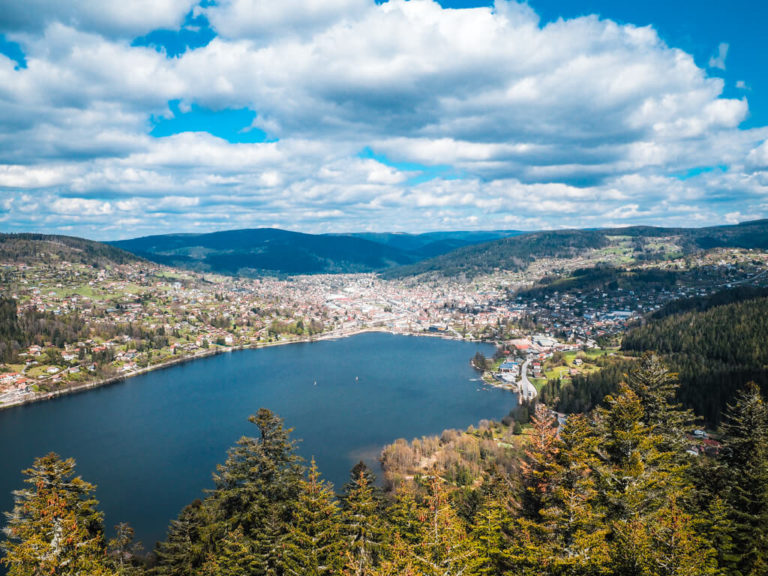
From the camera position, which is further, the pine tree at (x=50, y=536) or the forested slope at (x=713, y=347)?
the forested slope at (x=713, y=347)

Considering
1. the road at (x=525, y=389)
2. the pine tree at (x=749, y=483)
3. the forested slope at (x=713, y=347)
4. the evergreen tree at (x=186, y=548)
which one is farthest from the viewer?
the road at (x=525, y=389)

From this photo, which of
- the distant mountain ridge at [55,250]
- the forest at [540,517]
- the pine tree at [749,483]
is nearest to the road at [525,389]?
the pine tree at [749,483]

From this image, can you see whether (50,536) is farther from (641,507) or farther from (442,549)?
(641,507)

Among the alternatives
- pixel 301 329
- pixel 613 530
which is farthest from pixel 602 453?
pixel 301 329

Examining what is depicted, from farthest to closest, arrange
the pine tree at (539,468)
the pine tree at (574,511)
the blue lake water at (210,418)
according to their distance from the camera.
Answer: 1. the blue lake water at (210,418)
2. the pine tree at (539,468)
3. the pine tree at (574,511)

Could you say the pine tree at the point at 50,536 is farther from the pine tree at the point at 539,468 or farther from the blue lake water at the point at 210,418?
the blue lake water at the point at 210,418

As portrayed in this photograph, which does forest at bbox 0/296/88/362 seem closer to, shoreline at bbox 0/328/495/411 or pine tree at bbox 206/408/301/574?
shoreline at bbox 0/328/495/411

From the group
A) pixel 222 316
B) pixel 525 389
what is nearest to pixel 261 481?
pixel 525 389

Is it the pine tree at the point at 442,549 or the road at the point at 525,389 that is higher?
the pine tree at the point at 442,549

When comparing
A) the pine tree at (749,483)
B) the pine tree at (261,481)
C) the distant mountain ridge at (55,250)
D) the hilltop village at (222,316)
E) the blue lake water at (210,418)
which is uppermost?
the distant mountain ridge at (55,250)
